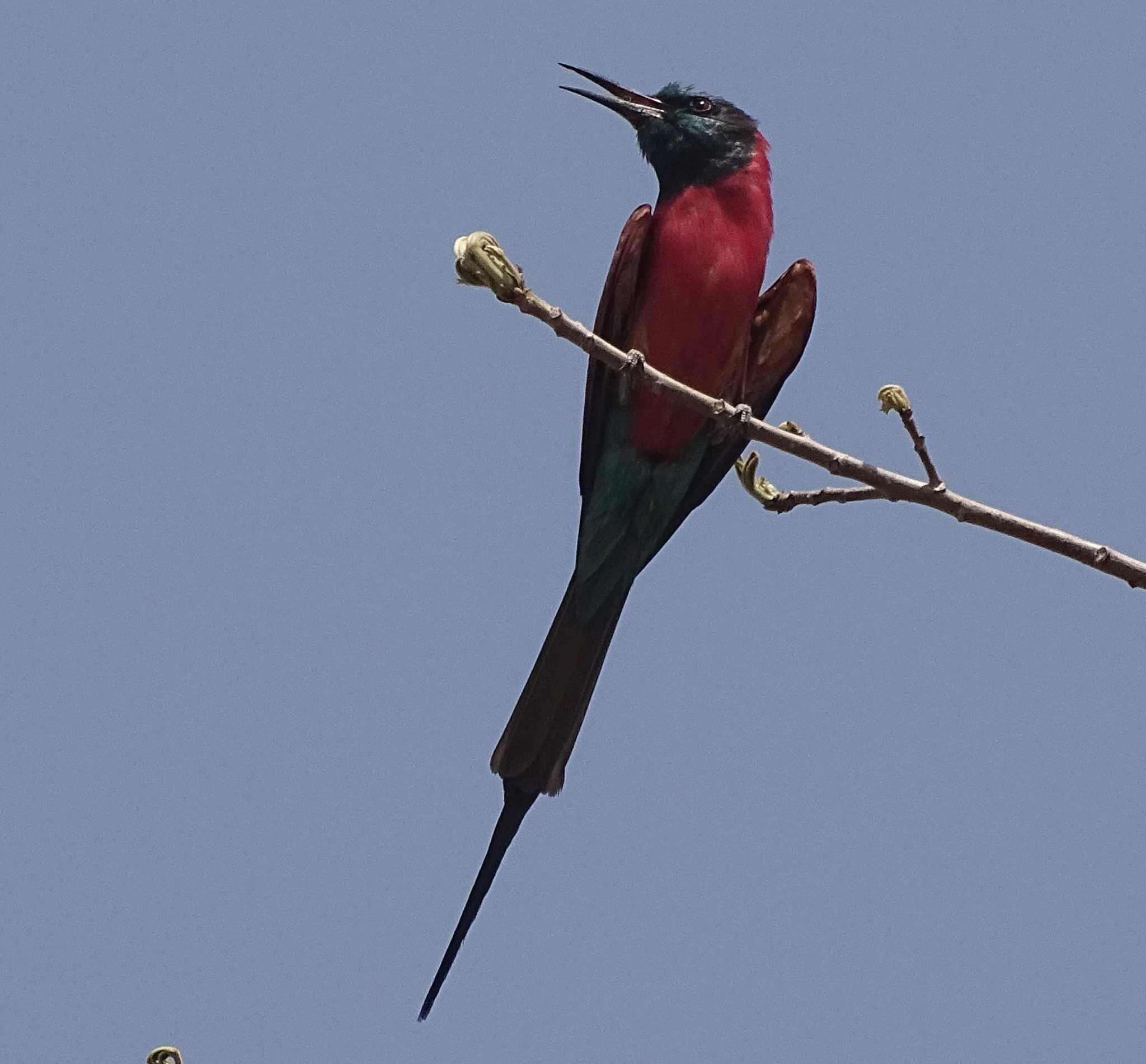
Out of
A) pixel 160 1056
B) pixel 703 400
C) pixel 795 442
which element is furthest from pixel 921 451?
pixel 160 1056

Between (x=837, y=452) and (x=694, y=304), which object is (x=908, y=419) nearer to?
(x=837, y=452)

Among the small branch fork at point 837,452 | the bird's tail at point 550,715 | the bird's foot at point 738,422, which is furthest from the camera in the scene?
the bird's tail at point 550,715

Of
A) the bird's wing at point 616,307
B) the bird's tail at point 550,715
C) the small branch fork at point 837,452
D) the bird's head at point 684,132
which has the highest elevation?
the bird's head at point 684,132

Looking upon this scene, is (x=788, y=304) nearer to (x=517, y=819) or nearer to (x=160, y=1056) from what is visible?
(x=517, y=819)

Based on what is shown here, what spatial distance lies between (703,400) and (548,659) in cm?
131

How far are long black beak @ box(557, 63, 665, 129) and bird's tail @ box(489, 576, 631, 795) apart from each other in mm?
1556

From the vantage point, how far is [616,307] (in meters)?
4.44

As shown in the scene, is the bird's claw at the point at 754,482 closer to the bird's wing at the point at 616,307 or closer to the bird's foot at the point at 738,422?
the bird's foot at the point at 738,422

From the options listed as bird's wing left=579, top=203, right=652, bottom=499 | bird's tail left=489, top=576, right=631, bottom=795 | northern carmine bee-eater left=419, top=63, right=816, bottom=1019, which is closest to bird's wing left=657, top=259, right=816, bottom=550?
northern carmine bee-eater left=419, top=63, right=816, bottom=1019

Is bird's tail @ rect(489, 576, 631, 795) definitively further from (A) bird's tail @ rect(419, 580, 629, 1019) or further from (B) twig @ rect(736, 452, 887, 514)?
(B) twig @ rect(736, 452, 887, 514)

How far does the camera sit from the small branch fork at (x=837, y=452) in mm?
2895

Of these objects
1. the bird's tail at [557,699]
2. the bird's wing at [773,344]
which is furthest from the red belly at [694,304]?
the bird's tail at [557,699]

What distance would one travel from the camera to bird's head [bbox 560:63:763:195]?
4.73m

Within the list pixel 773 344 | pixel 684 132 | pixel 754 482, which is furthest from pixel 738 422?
pixel 684 132
